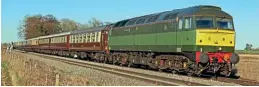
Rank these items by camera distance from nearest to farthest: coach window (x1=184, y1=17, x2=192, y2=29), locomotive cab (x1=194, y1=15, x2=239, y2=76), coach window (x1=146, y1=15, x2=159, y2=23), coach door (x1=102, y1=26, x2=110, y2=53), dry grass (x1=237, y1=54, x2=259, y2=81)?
locomotive cab (x1=194, y1=15, x2=239, y2=76) < coach window (x1=184, y1=17, x2=192, y2=29) < dry grass (x1=237, y1=54, x2=259, y2=81) < coach window (x1=146, y1=15, x2=159, y2=23) < coach door (x1=102, y1=26, x2=110, y2=53)

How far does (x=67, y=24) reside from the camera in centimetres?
11419

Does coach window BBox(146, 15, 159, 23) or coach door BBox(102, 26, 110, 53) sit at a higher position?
coach window BBox(146, 15, 159, 23)

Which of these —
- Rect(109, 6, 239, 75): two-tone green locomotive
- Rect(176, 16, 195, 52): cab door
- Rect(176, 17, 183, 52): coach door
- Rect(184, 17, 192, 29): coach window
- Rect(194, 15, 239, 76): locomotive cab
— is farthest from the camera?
Rect(176, 17, 183, 52): coach door

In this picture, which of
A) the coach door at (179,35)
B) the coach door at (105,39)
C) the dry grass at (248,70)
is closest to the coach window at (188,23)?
the coach door at (179,35)

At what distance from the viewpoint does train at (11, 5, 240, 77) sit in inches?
730

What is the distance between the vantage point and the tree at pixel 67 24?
112 metres

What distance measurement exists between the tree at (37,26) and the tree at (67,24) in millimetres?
6066

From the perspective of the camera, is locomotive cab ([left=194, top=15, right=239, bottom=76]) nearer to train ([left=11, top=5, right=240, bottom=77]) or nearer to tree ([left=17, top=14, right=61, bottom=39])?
train ([left=11, top=5, right=240, bottom=77])

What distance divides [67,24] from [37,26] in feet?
43.7

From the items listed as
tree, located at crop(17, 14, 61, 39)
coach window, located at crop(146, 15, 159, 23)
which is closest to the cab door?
coach window, located at crop(146, 15, 159, 23)

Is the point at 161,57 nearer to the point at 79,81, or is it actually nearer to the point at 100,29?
the point at 79,81

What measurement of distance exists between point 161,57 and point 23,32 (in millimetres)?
87687

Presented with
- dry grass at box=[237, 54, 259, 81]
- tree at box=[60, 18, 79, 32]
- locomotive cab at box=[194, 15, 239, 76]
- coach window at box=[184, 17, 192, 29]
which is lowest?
dry grass at box=[237, 54, 259, 81]

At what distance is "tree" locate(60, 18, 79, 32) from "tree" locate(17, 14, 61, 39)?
6066mm
